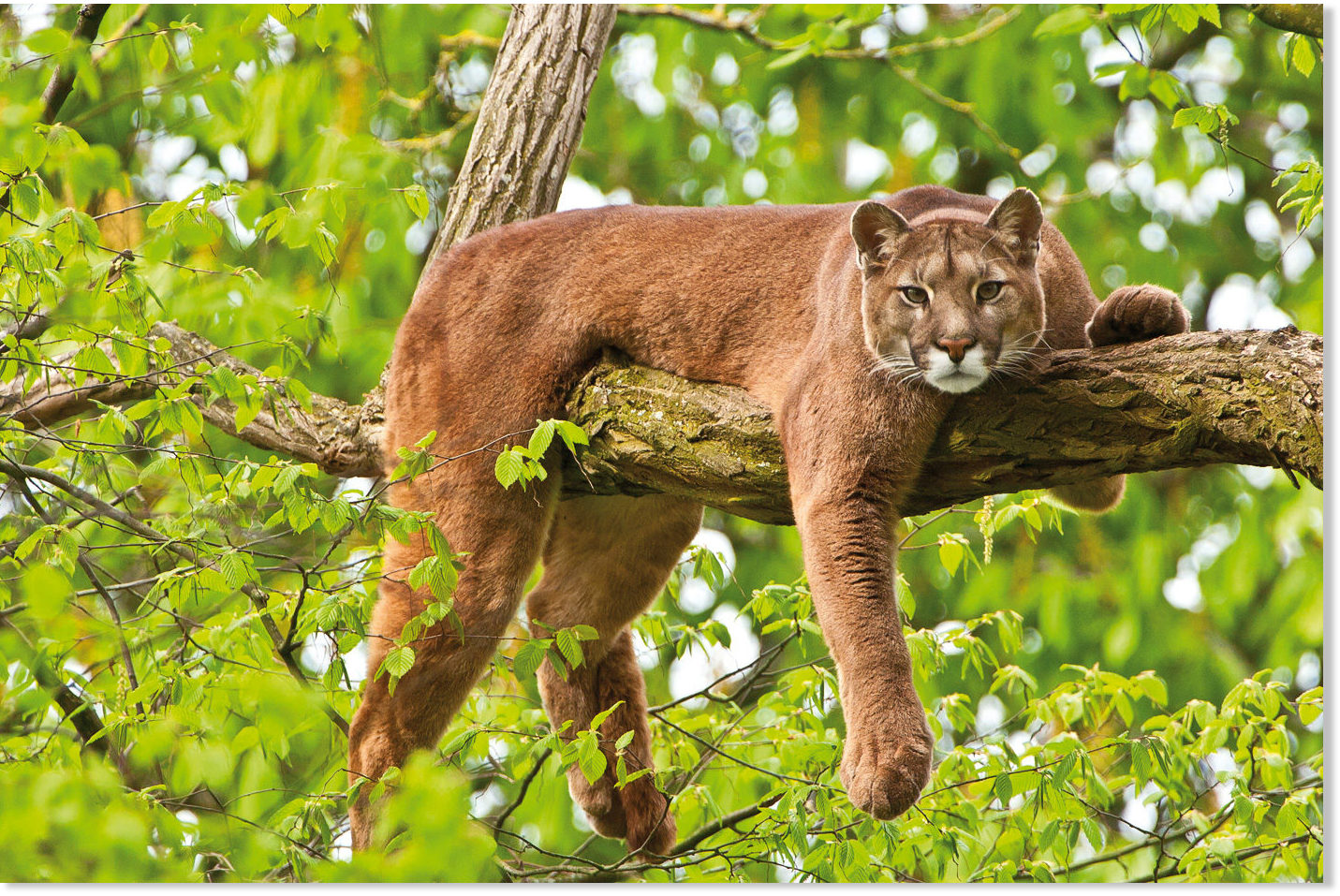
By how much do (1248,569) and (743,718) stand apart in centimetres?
523

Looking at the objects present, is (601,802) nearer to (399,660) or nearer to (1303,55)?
(399,660)

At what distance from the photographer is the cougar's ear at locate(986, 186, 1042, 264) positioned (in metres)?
4.16

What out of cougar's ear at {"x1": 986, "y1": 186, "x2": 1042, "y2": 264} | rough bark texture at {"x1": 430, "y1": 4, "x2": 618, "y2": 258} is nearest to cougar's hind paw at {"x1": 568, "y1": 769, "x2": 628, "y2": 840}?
rough bark texture at {"x1": 430, "y1": 4, "x2": 618, "y2": 258}

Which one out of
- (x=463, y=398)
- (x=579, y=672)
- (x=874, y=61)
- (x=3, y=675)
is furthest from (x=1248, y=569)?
(x=3, y=675)

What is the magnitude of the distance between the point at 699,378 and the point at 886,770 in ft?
5.63

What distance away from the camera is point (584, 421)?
4781 millimetres

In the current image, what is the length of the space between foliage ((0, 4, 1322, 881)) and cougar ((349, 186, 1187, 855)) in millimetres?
249

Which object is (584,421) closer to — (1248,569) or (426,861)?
(426,861)

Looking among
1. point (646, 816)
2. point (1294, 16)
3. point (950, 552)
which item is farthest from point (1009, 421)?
point (646, 816)

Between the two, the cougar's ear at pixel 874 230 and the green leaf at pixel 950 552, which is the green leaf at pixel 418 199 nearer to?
the cougar's ear at pixel 874 230

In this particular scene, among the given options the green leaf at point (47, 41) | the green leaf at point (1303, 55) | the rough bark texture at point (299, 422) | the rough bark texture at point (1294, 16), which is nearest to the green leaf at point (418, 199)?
the green leaf at point (47, 41)

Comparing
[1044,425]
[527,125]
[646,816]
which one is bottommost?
[646,816]

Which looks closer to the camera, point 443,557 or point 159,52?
point 443,557

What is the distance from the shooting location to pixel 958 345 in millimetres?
3887
